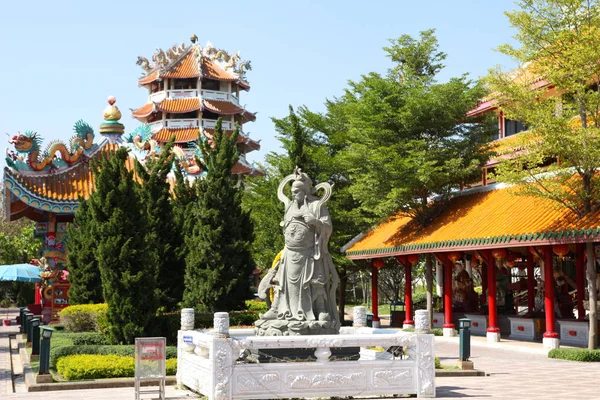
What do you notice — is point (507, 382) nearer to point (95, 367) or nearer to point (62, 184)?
point (95, 367)

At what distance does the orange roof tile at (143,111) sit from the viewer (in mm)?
65812

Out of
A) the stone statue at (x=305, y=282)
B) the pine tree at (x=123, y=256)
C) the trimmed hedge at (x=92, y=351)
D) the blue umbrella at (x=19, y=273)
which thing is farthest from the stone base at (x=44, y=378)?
the blue umbrella at (x=19, y=273)

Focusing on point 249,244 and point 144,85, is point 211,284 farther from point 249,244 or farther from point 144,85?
point 144,85

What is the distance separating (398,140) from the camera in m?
31.4

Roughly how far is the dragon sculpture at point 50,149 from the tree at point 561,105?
22191 mm

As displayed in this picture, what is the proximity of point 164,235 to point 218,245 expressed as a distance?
223 centimetres

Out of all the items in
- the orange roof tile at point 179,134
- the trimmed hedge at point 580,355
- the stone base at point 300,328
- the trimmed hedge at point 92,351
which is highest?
the orange roof tile at point 179,134

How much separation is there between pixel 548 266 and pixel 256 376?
12.5m

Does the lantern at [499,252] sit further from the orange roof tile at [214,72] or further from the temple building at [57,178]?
the orange roof tile at [214,72]

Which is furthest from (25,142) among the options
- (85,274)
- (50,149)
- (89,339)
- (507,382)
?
(507,382)

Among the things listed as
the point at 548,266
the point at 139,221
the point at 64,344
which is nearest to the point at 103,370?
the point at 64,344

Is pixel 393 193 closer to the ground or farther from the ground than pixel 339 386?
farther from the ground

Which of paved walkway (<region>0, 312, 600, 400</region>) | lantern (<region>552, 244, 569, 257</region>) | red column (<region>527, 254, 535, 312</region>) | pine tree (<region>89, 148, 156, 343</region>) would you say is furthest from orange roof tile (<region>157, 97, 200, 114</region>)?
lantern (<region>552, 244, 569, 257</region>)

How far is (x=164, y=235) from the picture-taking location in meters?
26.9
